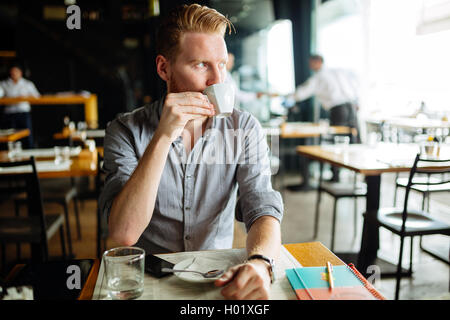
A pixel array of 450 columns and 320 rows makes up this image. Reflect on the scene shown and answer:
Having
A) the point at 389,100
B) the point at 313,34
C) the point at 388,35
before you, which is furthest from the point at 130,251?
the point at 313,34

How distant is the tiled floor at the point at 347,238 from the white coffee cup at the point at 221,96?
14.7 inches

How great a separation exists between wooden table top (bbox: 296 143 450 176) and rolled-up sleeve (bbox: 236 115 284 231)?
0.92m

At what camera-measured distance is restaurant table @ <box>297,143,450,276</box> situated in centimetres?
216

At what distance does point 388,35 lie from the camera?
1.75m

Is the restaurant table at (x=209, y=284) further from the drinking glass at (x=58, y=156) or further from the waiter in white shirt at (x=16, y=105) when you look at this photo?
the waiter in white shirt at (x=16, y=105)

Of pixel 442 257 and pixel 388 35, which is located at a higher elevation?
pixel 388 35

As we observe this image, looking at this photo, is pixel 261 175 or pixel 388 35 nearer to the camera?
pixel 261 175

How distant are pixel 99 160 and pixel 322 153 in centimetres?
166

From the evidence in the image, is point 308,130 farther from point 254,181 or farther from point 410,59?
point 254,181

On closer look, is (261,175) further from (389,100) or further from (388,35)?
(388,35)

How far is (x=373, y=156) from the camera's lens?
259 cm

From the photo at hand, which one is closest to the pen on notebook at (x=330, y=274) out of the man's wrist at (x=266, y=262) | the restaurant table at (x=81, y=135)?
the man's wrist at (x=266, y=262)

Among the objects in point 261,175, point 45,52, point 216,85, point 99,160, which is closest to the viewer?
point 216,85

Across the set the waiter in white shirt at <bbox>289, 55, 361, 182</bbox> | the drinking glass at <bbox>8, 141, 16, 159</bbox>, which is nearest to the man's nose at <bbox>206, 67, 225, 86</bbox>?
the drinking glass at <bbox>8, 141, 16, 159</bbox>
